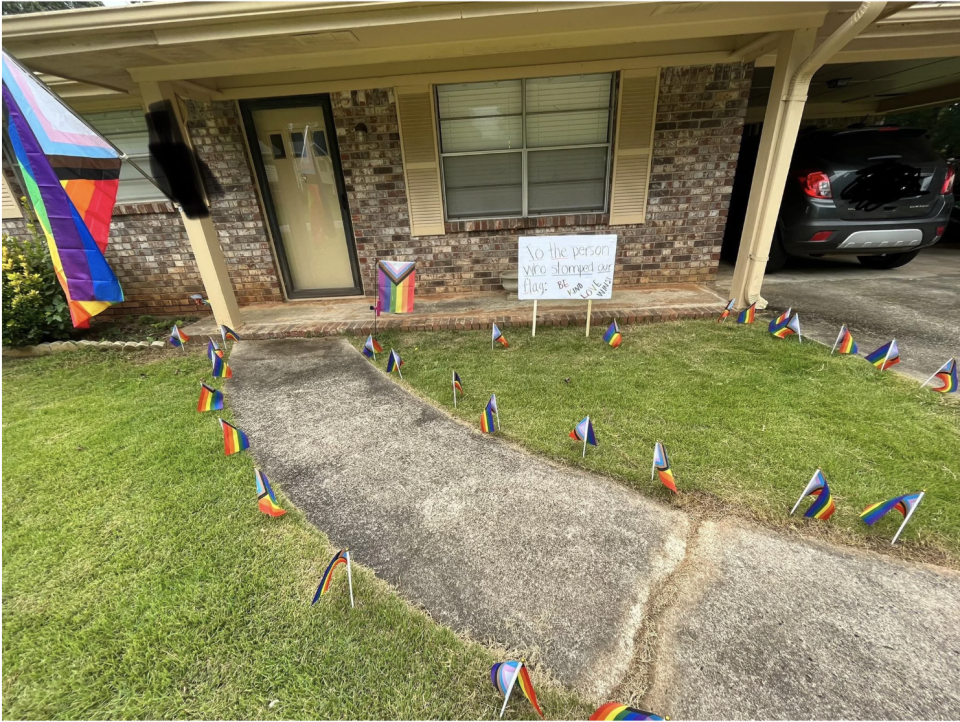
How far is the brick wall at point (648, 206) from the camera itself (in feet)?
15.2

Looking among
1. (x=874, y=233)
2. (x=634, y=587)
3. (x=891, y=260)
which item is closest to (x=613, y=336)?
(x=634, y=587)

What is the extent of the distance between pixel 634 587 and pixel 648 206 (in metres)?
4.57

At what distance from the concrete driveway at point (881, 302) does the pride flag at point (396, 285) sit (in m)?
3.64

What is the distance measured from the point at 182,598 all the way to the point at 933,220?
7.44 m

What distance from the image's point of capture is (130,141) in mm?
5031

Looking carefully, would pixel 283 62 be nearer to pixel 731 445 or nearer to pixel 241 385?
pixel 241 385

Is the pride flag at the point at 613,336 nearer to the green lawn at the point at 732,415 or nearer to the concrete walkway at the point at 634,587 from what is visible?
the green lawn at the point at 732,415

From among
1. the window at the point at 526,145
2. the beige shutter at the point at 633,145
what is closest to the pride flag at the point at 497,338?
the window at the point at 526,145

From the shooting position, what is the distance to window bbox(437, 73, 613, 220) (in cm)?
473

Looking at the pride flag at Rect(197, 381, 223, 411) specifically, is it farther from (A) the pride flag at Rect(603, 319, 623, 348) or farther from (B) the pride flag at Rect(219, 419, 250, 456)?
(A) the pride flag at Rect(603, 319, 623, 348)

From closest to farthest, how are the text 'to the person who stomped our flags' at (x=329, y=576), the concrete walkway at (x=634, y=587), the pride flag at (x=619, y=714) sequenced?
the pride flag at (x=619, y=714), the concrete walkway at (x=634, y=587), the text 'to the person who stomped our flags' at (x=329, y=576)

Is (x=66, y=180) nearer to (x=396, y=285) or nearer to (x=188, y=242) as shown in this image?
(x=396, y=285)

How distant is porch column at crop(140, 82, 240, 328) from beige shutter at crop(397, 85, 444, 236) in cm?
211


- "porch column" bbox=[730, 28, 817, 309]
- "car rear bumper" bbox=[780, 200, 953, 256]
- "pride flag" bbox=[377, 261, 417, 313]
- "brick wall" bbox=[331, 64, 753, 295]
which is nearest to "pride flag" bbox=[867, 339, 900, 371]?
"porch column" bbox=[730, 28, 817, 309]
